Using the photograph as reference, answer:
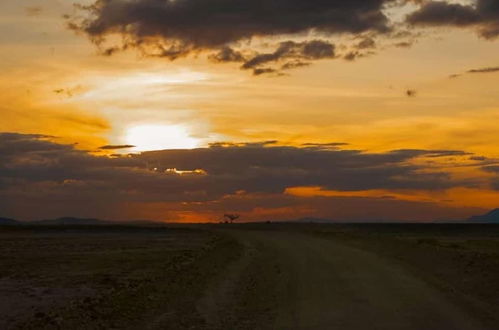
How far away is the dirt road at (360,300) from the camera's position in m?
14.1

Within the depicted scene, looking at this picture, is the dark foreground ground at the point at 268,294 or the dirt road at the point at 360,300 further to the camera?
the dark foreground ground at the point at 268,294

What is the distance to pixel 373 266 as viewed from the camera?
26219 millimetres

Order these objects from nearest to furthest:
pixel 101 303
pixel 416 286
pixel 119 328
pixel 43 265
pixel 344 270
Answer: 1. pixel 119 328
2. pixel 101 303
3. pixel 416 286
4. pixel 344 270
5. pixel 43 265

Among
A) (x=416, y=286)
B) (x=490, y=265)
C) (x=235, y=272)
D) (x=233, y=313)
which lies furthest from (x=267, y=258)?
(x=233, y=313)

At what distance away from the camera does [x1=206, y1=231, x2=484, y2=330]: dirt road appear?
1405cm

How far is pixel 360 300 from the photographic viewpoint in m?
17.2

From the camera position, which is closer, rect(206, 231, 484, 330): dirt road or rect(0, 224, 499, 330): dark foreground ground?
rect(206, 231, 484, 330): dirt road

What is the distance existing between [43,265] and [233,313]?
21.5m

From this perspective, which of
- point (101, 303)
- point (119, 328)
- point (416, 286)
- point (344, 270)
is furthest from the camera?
point (344, 270)

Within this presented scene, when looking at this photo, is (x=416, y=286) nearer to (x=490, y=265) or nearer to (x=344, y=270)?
(x=344, y=270)

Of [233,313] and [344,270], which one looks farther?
[344,270]

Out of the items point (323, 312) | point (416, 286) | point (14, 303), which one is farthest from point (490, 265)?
point (14, 303)

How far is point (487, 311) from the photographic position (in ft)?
50.8

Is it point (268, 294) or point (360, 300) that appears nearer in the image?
point (360, 300)
